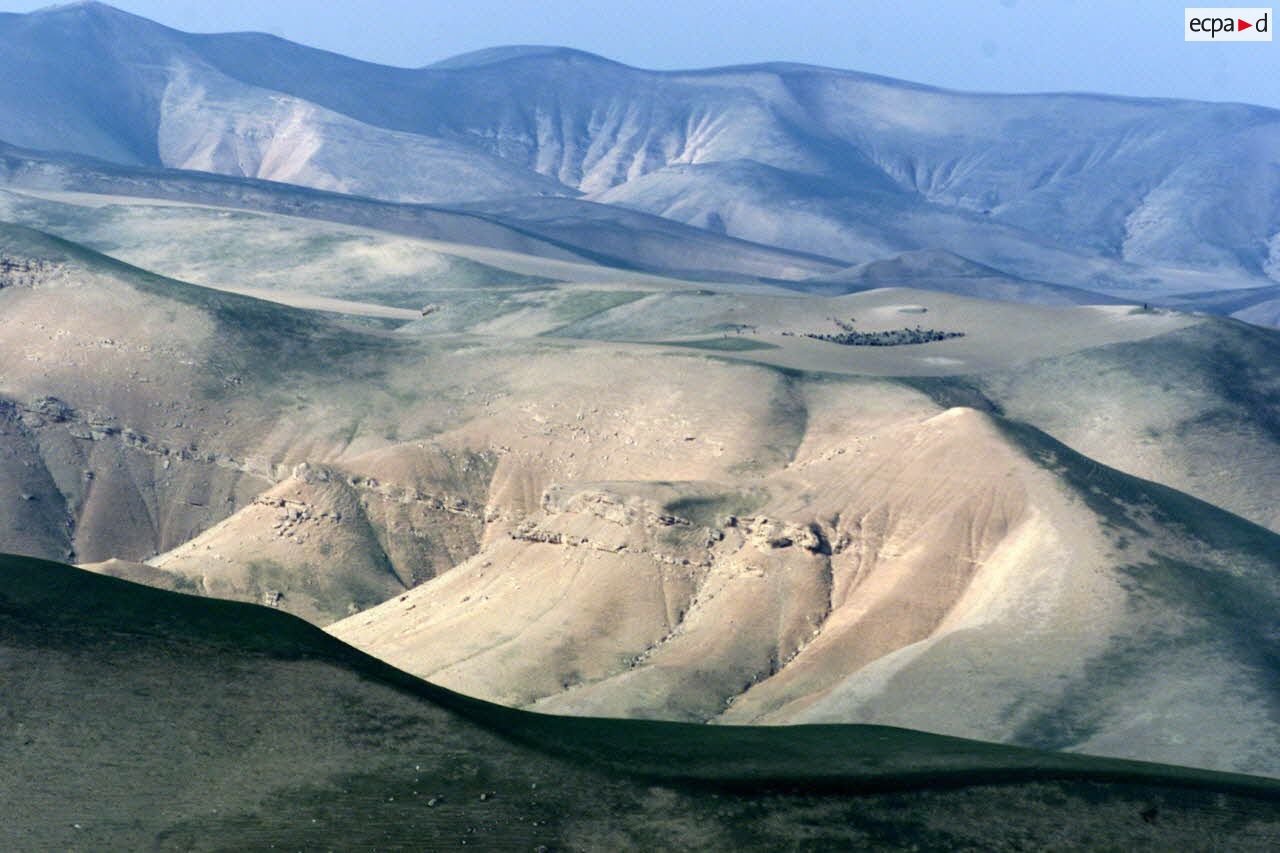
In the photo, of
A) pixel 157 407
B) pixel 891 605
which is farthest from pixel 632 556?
pixel 157 407

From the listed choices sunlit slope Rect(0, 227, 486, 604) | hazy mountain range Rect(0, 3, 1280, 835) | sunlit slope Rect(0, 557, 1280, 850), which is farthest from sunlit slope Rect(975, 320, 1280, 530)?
sunlit slope Rect(0, 557, 1280, 850)

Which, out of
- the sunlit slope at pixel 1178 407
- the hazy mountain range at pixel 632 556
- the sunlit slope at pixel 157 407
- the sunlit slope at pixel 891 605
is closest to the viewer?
the hazy mountain range at pixel 632 556

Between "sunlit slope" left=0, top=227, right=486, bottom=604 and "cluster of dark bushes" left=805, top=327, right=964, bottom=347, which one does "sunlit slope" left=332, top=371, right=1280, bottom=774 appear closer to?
"sunlit slope" left=0, top=227, right=486, bottom=604

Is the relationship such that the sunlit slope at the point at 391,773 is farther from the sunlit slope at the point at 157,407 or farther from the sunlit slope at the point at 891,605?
the sunlit slope at the point at 157,407

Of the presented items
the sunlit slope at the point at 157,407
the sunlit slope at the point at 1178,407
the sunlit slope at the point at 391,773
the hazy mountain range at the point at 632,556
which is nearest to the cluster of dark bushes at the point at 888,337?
the hazy mountain range at the point at 632,556

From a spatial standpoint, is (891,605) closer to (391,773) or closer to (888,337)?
(391,773)
